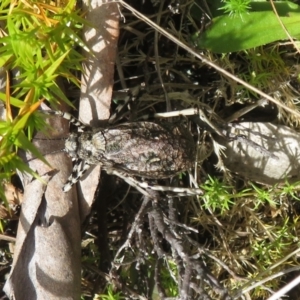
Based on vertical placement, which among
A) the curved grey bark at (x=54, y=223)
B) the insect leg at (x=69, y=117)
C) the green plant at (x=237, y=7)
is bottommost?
the curved grey bark at (x=54, y=223)

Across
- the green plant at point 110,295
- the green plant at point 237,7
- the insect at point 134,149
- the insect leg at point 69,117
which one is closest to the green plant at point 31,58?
the insect leg at point 69,117

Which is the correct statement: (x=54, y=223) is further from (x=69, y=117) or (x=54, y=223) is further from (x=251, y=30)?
(x=251, y=30)

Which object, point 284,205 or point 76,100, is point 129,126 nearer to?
point 76,100

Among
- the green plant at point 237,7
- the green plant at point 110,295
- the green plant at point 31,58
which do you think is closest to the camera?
the green plant at point 31,58

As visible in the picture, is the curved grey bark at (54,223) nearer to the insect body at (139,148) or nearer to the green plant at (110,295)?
the insect body at (139,148)

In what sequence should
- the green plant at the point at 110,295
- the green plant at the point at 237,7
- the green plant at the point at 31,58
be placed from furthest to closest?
the green plant at the point at 110,295 → the green plant at the point at 237,7 → the green plant at the point at 31,58

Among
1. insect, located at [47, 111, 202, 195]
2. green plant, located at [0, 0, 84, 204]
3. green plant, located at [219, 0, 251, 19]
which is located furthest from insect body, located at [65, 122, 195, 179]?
green plant, located at [219, 0, 251, 19]
